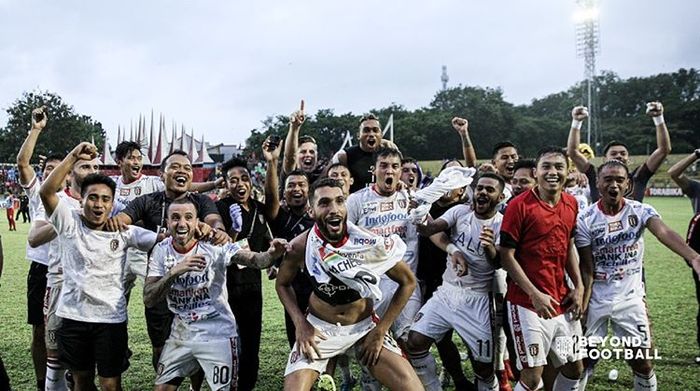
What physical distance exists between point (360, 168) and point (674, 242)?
330 centimetres

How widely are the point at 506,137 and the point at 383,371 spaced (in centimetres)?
Result: 7760

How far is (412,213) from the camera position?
206 inches

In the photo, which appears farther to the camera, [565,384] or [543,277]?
[565,384]

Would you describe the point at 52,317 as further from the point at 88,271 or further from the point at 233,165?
the point at 233,165

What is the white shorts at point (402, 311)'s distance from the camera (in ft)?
17.5

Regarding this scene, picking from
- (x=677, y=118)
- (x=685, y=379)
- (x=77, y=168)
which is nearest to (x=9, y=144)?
(x=77, y=168)

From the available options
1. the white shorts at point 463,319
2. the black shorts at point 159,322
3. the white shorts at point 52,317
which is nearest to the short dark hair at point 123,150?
the white shorts at point 52,317

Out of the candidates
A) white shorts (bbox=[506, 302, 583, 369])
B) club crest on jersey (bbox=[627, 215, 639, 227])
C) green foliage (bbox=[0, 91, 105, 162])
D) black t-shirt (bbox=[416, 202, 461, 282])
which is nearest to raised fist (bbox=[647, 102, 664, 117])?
club crest on jersey (bbox=[627, 215, 639, 227])

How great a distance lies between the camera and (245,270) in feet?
17.8

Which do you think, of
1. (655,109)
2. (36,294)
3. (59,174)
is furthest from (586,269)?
(36,294)

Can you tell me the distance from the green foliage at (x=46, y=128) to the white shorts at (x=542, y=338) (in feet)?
192

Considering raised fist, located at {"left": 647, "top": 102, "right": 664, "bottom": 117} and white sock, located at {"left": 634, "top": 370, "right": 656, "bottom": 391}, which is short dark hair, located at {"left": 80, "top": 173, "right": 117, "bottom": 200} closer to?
white sock, located at {"left": 634, "top": 370, "right": 656, "bottom": 391}

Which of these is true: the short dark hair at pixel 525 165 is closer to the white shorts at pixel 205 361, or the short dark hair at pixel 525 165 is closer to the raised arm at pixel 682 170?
the raised arm at pixel 682 170

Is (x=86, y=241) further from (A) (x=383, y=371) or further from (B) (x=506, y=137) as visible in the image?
(B) (x=506, y=137)
